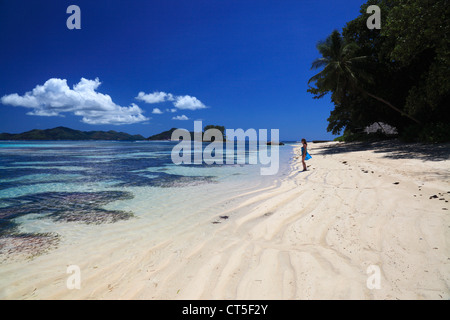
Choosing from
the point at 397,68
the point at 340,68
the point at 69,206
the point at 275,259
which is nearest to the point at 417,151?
the point at 397,68

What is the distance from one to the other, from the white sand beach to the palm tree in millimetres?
21145

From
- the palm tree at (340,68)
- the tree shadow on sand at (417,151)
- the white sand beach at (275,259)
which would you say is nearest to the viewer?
the white sand beach at (275,259)

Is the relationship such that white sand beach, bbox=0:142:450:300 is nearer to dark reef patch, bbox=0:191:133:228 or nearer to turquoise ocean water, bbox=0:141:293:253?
turquoise ocean water, bbox=0:141:293:253

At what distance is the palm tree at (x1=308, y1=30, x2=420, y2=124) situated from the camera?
71.7 feet

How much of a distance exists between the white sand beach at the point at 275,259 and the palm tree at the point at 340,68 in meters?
21.1

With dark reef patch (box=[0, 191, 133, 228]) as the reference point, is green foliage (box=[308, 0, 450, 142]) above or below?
above

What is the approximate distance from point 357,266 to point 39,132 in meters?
264

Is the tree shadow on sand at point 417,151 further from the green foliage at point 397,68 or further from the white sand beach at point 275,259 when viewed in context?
the white sand beach at point 275,259

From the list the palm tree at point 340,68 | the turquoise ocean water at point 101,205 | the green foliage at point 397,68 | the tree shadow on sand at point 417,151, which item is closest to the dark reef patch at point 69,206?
the turquoise ocean water at point 101,205

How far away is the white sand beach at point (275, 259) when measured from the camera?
8.07 ft

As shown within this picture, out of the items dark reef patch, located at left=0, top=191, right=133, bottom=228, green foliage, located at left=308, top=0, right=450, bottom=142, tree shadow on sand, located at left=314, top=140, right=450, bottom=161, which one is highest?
green foliage, located at left=308, top=0, right=450, bottom=142

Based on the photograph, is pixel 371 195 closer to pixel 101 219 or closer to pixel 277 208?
pixel 277 208

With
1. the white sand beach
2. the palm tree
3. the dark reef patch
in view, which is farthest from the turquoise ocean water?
the palm tree
